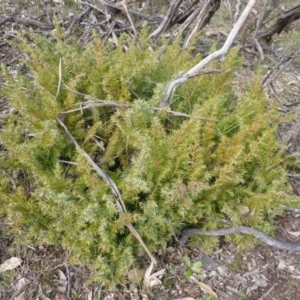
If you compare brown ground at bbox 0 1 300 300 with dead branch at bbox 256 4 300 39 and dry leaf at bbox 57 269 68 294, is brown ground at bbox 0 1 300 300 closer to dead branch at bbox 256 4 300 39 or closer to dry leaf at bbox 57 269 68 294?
dry leaf at bbox 57 269 68 294

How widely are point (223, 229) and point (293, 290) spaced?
43 centimetres

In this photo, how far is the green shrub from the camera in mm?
1623

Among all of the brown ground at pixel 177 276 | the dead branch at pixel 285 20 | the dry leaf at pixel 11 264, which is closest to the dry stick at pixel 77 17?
the dead branch at pixel 285 20

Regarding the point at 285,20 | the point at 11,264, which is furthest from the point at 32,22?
the point at 11,264

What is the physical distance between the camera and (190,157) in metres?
1.74

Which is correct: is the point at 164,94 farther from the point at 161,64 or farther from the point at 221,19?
the point at 221,19

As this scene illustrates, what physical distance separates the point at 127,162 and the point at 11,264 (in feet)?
2.40

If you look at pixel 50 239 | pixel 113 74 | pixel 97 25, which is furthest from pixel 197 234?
pixel 97 25

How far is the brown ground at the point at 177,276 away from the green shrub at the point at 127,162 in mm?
93

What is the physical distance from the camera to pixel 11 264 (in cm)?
177

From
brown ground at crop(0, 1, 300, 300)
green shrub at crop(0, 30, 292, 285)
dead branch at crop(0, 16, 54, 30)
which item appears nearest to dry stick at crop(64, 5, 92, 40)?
dead branch at crop(0, 16, 54, 30)

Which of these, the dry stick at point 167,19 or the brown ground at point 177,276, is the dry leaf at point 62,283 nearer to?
the brown ground at point 177,276

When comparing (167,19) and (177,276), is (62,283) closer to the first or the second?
(177,276)

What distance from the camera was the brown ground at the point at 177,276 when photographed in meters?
1.71
